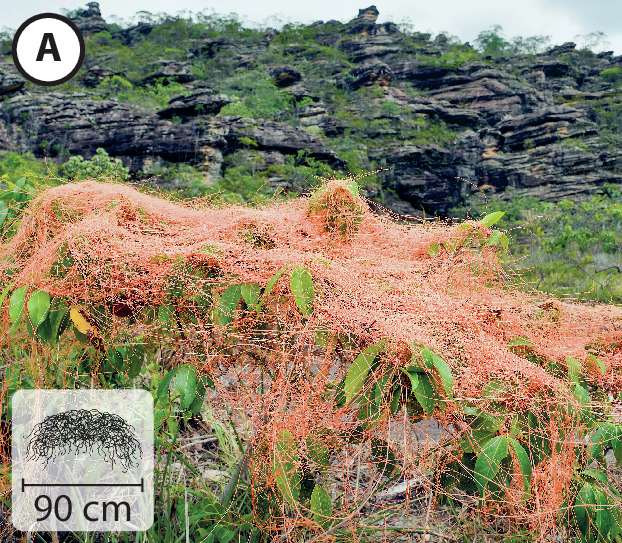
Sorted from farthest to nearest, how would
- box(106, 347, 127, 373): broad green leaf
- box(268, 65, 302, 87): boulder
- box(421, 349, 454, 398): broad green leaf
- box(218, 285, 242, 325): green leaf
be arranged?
box(268, 65, 302, 87): boulder → box(106, 347, 127, 373): broad green leaf → box(218, 285, 242, 325): green leaf → box(421, 349, 454, 398): broad green leaf

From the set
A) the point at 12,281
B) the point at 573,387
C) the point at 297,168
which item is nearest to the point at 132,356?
the point at 12,281

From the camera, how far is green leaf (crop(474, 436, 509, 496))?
3.33 feet

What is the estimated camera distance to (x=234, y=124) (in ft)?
64.4

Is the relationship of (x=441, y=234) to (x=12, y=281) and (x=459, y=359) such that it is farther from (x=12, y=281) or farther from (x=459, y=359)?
(x=12, y=281)

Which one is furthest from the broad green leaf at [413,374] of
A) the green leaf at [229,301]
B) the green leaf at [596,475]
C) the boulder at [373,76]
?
the boulder at [373,76]

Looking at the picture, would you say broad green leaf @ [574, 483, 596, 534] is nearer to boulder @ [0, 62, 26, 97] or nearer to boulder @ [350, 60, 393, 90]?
boulder @ [0, 62, 26, 97]

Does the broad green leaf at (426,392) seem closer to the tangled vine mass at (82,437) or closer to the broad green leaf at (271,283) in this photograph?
the broad green leaf at (271,283)

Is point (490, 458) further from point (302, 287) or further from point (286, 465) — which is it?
point (302, 287)

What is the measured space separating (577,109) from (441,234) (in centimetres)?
2681

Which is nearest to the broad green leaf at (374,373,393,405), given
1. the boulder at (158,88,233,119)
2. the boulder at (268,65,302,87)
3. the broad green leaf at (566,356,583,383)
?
the broad green leaf at (566,356,583,383)

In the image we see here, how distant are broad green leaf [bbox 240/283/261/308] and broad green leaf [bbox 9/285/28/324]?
1.76 ft

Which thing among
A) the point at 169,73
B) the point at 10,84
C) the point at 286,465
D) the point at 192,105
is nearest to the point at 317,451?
the point at 286,465

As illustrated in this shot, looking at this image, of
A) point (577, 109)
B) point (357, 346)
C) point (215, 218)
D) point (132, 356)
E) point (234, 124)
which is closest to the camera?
point (357, 346)

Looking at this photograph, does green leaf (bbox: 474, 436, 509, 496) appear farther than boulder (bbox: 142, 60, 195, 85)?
No
